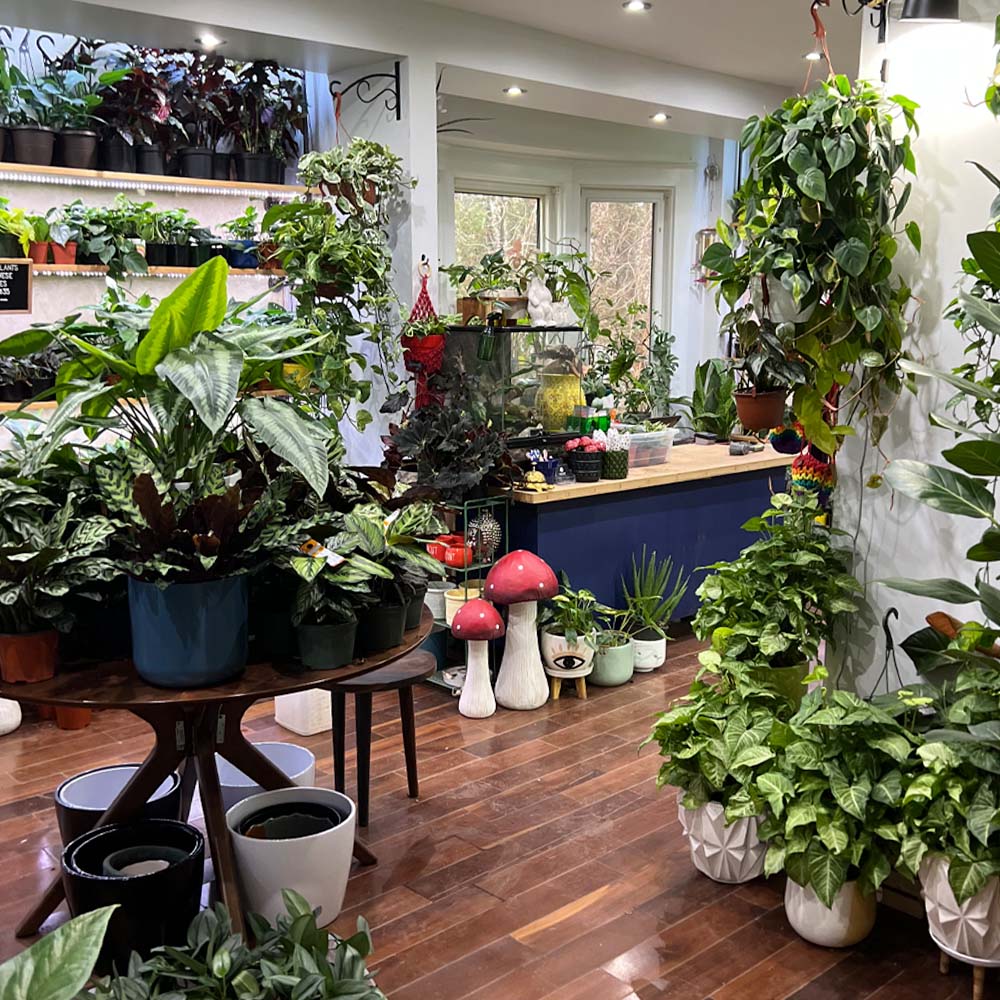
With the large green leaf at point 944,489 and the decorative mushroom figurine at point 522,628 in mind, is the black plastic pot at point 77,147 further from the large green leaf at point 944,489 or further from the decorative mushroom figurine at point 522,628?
the large green leaf at point 944,489

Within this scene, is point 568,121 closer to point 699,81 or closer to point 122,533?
point 699,81

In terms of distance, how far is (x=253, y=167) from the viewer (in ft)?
16.6

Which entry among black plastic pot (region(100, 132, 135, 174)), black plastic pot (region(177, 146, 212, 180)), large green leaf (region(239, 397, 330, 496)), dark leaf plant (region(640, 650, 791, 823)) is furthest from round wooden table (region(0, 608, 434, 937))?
black plastic pot (region(177, 146, 212, 180))

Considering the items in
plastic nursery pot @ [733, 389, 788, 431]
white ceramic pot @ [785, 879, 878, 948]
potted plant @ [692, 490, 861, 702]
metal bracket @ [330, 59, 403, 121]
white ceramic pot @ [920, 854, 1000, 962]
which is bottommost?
white ceramic pot @ [785, 879, 878, 948]

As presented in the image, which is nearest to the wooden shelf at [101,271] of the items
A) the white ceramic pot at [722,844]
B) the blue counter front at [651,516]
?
the blue counter front at [651,516]

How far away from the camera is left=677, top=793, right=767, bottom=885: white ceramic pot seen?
2936 millimetres

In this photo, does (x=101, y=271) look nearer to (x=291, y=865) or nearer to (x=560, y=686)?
(x=560, y=686)

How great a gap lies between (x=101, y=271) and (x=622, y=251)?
15.8ft

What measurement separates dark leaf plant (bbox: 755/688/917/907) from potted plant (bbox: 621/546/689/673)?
2086 millimetres

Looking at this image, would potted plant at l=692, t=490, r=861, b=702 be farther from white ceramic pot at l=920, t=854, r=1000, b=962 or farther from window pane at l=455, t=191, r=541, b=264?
window pane at l=455, t=191, r=541, b=264

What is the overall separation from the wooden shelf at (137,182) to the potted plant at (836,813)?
3558 mm

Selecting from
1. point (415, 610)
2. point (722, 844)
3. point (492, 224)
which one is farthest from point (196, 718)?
point (492, 224)

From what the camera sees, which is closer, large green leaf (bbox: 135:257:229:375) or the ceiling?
large green leaf (bbox: 135:257:229:375)

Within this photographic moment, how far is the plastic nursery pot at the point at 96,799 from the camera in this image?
→ 110 inches
